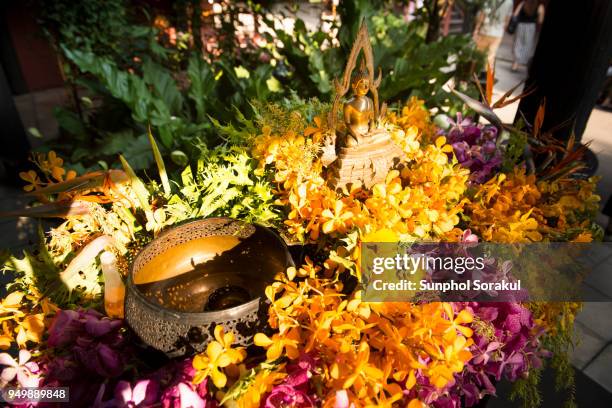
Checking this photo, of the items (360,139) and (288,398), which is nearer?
(288,398)

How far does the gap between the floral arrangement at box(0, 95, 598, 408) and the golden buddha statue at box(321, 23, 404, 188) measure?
0.16 feet

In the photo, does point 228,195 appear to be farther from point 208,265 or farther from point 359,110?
point 359,110

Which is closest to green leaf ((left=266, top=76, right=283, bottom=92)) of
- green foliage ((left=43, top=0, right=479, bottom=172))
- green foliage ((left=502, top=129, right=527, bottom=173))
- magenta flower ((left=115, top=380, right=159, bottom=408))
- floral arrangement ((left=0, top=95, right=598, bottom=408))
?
green foliage ((left=43, top=0, right=479, bottom=172))

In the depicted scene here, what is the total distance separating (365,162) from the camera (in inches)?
40.3

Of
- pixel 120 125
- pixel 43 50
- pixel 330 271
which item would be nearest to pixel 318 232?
pixel 330 271

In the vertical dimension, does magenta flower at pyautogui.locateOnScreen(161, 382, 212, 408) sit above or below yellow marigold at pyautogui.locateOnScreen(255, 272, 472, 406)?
below

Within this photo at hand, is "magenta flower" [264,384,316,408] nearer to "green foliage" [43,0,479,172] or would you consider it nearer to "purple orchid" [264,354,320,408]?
"purple orchid" [264,354,320,408]

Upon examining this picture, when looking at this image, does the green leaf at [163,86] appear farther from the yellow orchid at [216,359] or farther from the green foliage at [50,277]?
the yellow orchid at [216,359]

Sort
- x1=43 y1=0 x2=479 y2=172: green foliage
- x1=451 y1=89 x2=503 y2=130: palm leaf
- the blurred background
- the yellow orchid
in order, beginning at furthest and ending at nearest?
x1=43 y1=0 x2=479 y2=172: green foliage → the blurred background → x1=451 y1=89 x2=503 y2=130: palm leaf → the yellow orchid

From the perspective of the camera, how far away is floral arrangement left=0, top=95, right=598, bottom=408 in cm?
66

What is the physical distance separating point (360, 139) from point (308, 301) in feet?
1.65

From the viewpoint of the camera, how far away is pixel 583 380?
5.49ft

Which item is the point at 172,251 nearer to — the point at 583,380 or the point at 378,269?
the point at 378,269

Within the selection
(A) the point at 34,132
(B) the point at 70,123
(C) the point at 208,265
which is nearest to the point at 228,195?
(C) the point at 208,265
